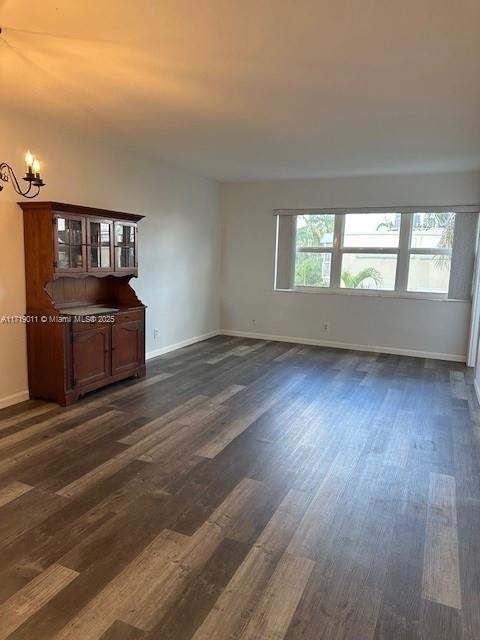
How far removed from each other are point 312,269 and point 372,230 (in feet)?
3.44

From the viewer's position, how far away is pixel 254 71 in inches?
106

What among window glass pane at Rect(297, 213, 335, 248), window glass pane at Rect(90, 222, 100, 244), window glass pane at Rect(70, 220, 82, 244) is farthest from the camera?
window glass pane at Rect(297, 213, 335, 248)

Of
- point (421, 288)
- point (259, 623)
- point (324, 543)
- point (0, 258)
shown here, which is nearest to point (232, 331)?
point (421, 288)

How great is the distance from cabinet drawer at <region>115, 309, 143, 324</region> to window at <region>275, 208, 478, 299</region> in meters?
2.84

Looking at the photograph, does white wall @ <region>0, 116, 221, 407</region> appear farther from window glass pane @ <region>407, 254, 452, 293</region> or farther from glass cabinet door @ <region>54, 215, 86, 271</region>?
window glass pane @ <region>407, 254, 452, 293</region>

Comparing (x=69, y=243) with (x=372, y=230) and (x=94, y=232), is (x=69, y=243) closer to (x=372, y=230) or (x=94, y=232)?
(x=94, y=232)

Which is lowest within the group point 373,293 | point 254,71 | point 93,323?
point 93,323

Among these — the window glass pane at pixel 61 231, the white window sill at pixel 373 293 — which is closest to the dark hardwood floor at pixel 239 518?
the window glass pane at pixel 61 231

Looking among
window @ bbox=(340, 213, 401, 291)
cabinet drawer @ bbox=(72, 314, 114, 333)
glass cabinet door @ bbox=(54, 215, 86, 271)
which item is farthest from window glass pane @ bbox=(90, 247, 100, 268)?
window @ bbox=(340, 213, 401, 291)

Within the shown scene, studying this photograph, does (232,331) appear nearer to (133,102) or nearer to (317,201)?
(317,201)

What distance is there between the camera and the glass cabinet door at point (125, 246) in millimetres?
4430

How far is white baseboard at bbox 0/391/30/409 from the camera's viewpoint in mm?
3742

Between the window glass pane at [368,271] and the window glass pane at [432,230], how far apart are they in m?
0.40

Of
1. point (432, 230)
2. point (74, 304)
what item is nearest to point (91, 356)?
point (74, 304)
